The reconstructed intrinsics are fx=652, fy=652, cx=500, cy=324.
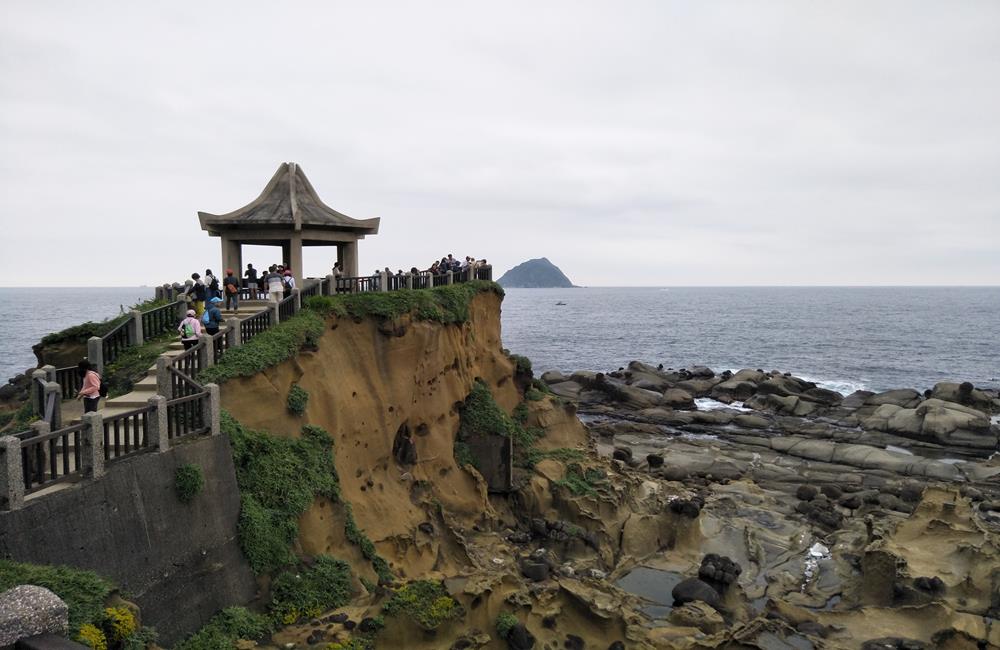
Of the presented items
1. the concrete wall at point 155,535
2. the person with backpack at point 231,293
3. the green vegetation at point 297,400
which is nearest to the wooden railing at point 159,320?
the person with backpack at point 231,293

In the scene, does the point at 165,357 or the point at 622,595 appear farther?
the point at 622,595

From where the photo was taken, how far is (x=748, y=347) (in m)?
93.6

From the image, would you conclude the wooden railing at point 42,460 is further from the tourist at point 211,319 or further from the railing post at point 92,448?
the tourist at point 211,319

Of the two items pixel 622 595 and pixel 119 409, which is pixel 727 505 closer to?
pixel 622 595

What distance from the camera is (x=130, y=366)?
17.3m

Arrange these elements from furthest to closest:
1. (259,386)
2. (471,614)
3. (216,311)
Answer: (216,311) < (259,386) < (471,614)

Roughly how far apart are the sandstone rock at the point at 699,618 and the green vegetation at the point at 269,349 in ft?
45.2

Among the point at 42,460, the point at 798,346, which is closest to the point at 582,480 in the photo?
the point at 42,460

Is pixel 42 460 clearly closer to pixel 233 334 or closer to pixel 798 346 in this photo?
pixel 233 334

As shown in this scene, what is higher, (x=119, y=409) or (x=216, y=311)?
(x=216, y=311)

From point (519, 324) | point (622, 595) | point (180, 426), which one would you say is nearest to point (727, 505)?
point (622, 595)

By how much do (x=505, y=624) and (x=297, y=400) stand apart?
802cm

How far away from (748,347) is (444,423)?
77327 mm

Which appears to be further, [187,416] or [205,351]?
[205,351]
